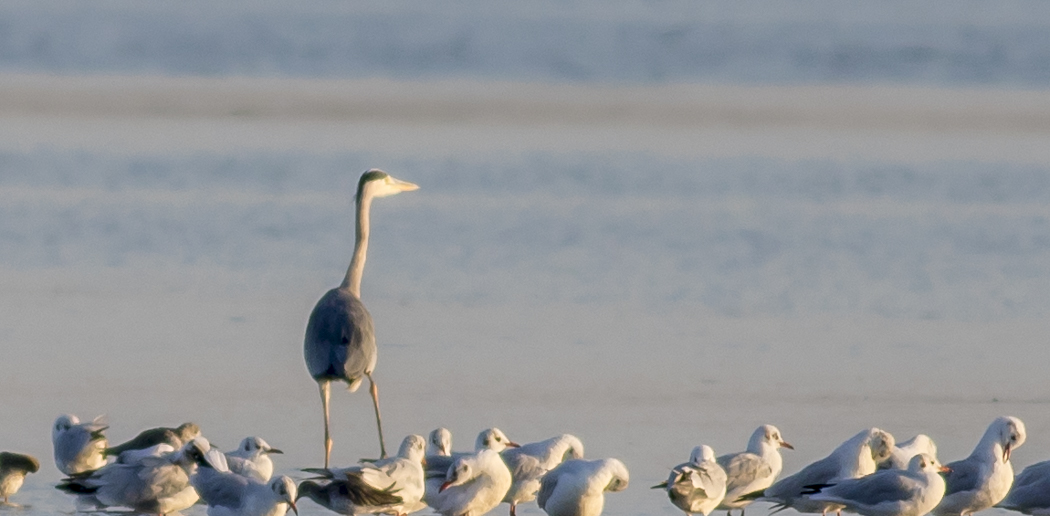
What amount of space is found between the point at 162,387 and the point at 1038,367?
526 cm

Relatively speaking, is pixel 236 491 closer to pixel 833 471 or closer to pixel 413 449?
pixel 413 449

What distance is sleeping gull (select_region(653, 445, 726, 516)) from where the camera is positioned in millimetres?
8789

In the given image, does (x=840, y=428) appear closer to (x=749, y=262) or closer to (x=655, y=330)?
(x=655, y=330)

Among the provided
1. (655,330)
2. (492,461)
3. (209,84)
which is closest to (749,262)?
(655,330)

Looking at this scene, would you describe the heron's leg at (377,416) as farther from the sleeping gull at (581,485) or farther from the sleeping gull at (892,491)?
the sleeping gull at (892,491)

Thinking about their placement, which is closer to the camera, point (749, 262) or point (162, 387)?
point (162, 387)

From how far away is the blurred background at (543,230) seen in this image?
11.5m

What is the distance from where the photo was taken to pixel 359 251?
1252 centimetres

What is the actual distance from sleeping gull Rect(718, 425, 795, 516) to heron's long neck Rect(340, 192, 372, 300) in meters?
3.18

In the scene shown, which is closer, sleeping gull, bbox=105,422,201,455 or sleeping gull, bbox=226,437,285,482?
sleeping gull, bbox=226,437,285,482

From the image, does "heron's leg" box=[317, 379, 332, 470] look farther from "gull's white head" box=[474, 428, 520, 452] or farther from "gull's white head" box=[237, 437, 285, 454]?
"gull's white head" box=[474, 428, 520, 452]

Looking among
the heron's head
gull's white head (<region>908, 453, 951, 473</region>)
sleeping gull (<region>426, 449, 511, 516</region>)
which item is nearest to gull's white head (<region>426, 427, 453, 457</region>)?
sleeping gull (<region>426, 449, 511, 516</region>)

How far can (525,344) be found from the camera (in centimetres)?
1295

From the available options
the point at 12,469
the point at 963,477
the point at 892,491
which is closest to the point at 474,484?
the point at 892,491
